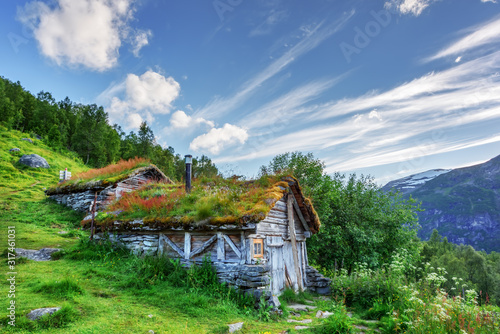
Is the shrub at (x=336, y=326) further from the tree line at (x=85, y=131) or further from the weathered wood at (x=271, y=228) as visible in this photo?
the tree line at (x=85, y=131)

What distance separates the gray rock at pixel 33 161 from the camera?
26.1 m

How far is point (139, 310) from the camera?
232 inches

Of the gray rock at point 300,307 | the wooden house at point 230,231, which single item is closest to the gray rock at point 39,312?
the wooden house at point 230,231

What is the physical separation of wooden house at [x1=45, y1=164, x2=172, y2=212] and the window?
10757 mm

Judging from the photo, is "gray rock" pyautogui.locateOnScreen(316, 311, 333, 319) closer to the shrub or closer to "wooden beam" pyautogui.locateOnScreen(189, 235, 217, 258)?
the shrub

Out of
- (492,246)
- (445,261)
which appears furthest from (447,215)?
(445,261)

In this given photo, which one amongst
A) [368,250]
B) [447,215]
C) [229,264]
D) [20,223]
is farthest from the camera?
[447,215]

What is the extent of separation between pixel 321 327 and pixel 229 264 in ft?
9.85

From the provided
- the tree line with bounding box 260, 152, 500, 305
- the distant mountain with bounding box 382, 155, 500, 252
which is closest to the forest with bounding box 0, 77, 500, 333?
the tree line with bounding box 260, 152, 500, 305

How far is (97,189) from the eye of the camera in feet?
55.2

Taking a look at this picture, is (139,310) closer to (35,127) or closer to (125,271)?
(125,271)

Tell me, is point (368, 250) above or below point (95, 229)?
below

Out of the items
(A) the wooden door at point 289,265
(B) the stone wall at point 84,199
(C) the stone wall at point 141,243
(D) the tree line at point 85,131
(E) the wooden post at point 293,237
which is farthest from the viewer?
(D) the tree line at point 85,131

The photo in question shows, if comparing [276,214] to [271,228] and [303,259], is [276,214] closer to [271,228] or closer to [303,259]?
[271,228]
